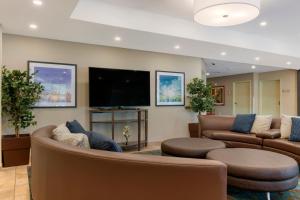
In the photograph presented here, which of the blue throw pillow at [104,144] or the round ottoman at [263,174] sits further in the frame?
the round ottoman at [263,174]

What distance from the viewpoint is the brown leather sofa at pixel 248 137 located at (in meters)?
3.36

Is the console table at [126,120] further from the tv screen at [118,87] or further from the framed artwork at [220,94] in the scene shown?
the framed artwork at [220,94]

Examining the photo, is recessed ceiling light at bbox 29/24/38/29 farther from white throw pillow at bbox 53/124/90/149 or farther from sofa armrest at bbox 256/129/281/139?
sofa armrest at bbox 256/129/281/139

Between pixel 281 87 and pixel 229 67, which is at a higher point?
pixel 229 67

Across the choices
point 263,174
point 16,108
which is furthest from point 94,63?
point 263,174

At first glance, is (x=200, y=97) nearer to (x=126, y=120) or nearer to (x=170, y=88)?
(x=170, y=88)

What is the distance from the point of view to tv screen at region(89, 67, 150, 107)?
15.0 feet

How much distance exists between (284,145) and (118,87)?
127 inches

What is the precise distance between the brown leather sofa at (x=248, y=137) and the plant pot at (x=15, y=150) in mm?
3399

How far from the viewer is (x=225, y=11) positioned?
2721 mm

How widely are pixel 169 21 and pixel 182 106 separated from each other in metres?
2.49

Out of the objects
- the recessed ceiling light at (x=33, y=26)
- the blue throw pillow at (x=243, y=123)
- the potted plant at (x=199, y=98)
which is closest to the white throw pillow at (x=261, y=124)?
the blue throw pillow at (x=243, y=123)

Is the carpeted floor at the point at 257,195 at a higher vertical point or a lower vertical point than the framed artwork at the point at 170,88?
lower

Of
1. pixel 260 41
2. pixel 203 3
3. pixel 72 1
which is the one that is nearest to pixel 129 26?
pixel 72 1
